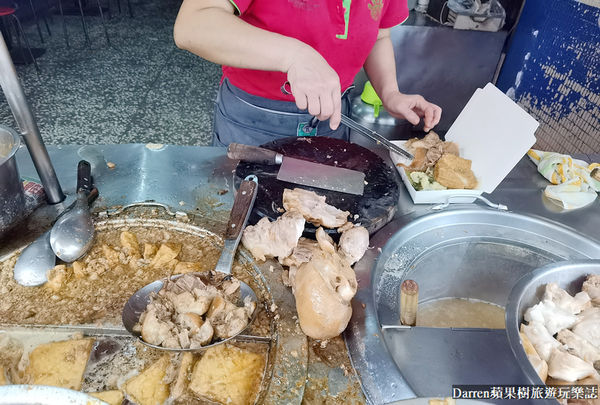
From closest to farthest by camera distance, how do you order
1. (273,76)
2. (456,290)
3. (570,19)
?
1. (456,290)
2. (273,76)
3. (570,19)

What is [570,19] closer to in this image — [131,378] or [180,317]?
[180,317]

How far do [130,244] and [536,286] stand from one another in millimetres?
1310

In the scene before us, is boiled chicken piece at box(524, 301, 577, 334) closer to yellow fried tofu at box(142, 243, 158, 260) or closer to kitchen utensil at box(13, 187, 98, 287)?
yellow fried tofu at box(142, 243, 158, 260)

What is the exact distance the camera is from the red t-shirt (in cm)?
175

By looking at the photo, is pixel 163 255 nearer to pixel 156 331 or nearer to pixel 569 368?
pixel 156 331

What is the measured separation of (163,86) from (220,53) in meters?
4.26

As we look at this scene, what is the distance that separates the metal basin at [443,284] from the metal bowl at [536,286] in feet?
0.66

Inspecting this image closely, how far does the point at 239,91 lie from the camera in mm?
2104

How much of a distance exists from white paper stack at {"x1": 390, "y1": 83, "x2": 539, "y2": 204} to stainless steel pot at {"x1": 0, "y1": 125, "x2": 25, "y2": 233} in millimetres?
1478

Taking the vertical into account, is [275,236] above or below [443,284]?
above

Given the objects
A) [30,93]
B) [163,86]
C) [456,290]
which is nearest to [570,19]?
[456,290]

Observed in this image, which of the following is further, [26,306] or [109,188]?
[109,188]

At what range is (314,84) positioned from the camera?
139 centimetres

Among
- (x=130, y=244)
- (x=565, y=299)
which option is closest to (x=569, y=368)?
(x=565, y=299)
